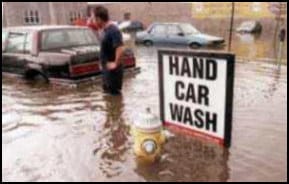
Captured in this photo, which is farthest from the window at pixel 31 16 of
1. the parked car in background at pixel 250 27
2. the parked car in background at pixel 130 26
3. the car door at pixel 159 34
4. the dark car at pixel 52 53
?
the dark car at pixel 52 53

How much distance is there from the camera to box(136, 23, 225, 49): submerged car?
769 inches

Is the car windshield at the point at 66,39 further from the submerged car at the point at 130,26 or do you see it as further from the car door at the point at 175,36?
the submerged car at the point at 130,26

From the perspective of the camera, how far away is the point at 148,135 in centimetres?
492

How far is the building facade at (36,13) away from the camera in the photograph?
4116 centimetres

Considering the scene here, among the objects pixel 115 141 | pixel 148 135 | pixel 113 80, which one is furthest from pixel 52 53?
pixel 148 135

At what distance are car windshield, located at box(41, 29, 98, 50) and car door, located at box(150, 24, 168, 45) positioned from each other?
9.89 meters

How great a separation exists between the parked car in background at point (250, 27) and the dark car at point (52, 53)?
22.5m

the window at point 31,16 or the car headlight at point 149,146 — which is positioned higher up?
the car headlight at point 149,146

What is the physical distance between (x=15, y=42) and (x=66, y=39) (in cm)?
156

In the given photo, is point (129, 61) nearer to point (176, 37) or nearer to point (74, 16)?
point (176, 37)

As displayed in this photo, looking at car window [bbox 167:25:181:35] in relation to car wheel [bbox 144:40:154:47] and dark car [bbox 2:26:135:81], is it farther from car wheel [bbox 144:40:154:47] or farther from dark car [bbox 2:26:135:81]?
dark car [bbox 2:26:135:81]

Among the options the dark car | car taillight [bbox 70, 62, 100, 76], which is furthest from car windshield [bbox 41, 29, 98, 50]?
car taillight [bbox 70, 62, 100, 76]

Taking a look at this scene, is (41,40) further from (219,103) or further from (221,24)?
(221,24)

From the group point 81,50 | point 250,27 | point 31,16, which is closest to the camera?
point 81,50
